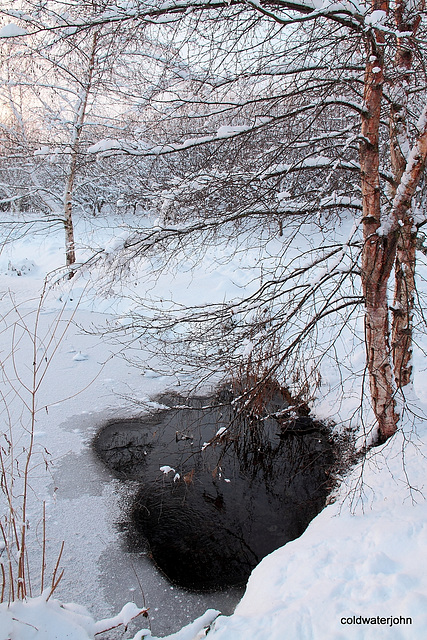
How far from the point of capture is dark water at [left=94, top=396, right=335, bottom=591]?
348cm

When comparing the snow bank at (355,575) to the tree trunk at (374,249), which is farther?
the tree trunk at (374,249)

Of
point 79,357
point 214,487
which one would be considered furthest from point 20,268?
point 214,487

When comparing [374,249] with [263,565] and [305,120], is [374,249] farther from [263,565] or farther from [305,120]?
[263,565]

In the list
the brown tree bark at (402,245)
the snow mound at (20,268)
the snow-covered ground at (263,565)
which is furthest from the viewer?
the snow mound at (20,268)

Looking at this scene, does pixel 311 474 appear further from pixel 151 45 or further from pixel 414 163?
pixel 151 45

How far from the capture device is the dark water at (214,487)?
3.48 metres

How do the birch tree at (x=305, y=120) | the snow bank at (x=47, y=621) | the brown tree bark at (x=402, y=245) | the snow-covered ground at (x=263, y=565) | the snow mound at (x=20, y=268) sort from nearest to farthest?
the snow bank at (x=47, y=621) < the snow-covered ground at (x=263, y=565) < the birch tree at (x=305, y=120) < the brown tree bark at (x=402, y=245) < the snow mound at (x=20, y=268)

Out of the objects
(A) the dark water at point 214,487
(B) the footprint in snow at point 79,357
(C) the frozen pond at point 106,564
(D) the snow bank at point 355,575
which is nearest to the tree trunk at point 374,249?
(D) the snow bank at point 355,575

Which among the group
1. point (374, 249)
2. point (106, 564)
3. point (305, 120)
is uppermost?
point (305, 120)

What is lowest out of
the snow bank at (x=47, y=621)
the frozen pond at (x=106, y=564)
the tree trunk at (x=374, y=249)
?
the frozen pond at (x=106, y=564)

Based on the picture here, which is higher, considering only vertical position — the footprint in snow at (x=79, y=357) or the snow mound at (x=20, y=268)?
the snow mound at (x=20, y=268)

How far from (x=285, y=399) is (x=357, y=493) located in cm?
275

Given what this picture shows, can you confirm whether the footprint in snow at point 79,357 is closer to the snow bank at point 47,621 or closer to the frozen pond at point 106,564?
the frozen pond at point 106,564

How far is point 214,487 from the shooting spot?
14.1 feet
